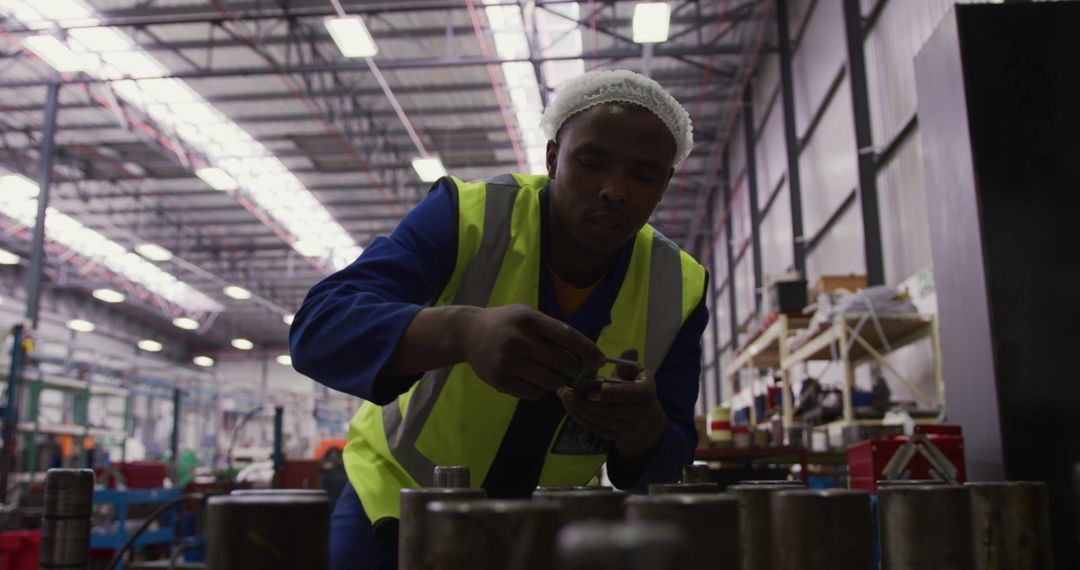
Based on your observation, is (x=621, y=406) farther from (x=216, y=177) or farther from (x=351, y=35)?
(x=216, y=177)

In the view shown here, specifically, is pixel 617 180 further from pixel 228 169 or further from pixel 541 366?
pixel 228 169

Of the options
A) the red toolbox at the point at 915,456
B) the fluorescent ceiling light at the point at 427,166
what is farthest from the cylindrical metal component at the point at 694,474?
the fluorescent ceiling light at the point at 427,166

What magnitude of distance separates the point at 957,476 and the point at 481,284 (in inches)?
41.4

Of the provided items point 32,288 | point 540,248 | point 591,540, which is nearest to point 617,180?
point 540,248

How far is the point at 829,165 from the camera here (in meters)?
7.54

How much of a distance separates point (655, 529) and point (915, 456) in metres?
1.53

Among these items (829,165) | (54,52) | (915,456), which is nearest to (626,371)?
(915,456)

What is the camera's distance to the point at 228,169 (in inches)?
434

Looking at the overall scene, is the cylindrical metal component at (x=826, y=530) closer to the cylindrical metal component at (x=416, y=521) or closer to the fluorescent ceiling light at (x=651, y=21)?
the cylindrical metal component at (x=416, y=521)

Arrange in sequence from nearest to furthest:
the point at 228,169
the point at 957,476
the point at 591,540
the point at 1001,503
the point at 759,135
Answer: the point at 591,540, the point at 1001,503, the point at 957,476, the point at 759,135, the point at 228,169

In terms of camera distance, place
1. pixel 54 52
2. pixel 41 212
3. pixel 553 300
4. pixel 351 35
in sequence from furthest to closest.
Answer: pixel 41 212 < pixel 54 52 < pixel 351 35 < pixel 553 300

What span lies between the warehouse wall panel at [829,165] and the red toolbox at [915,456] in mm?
4797

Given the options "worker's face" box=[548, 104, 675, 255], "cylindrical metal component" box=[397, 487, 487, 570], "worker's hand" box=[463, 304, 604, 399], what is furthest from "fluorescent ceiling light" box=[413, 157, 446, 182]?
"cylindrical metal component" box=[397, 487, 487, 570]

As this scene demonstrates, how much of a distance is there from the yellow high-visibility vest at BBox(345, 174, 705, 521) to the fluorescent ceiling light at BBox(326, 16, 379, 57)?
5781 millimetres
